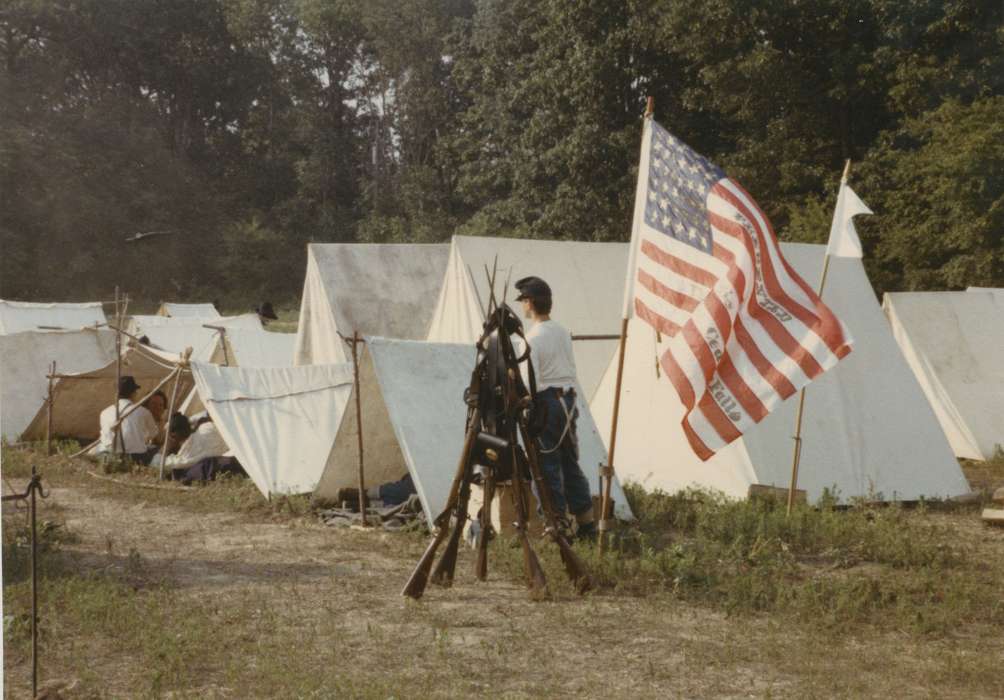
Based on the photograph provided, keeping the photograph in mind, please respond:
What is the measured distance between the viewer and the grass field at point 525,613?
529 cm

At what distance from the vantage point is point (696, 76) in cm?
2814

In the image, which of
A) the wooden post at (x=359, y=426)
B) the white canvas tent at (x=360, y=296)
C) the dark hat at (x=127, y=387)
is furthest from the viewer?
the white canvas tent at (x=360, y=296)

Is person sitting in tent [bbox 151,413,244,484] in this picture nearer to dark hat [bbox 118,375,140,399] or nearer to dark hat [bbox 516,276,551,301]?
dark hat [bbox 118,375,140,399]

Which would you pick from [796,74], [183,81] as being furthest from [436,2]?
[796,74]

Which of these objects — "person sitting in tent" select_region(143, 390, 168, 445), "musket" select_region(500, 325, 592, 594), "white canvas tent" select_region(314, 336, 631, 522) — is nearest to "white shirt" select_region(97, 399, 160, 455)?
"person sitting in tent" select_region(143, 390, 168, 445)

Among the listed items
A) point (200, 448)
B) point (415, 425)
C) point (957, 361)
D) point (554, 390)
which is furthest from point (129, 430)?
point (957, 361)

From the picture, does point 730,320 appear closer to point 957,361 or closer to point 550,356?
point 550,356

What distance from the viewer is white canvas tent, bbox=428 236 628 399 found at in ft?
38.4

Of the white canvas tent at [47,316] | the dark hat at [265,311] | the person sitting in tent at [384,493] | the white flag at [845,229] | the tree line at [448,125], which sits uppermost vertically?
the tree line at [448,125]

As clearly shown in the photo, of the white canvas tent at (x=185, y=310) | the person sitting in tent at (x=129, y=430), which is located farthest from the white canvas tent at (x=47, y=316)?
the person sitting in tent at (x=129, y=430)

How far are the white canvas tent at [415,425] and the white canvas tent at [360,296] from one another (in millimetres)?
4095

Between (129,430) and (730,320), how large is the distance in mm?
7911

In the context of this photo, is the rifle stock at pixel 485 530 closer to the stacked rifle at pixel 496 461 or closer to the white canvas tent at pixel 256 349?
the stacked rifle at pixel 496 461

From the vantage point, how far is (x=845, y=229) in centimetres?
884
